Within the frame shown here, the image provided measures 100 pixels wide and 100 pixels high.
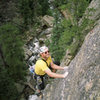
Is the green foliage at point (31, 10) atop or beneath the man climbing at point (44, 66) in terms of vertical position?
beneath

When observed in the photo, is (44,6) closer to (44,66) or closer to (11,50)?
(11,50)

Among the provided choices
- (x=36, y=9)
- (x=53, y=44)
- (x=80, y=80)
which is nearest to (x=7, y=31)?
(x=53, y=44)

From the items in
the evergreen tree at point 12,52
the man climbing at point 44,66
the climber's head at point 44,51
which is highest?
the climber's head at point 44,51

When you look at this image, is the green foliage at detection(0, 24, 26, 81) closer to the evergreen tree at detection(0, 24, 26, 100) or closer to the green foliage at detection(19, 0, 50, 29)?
the evergreen tree at detection(0, 24, 26, 100)

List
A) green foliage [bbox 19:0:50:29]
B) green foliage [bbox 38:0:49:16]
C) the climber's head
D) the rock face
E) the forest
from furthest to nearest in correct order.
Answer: green foliage [bbox 38:0:49:16] → green foliage [bbox 19:0:50:29] → the forest → the climber's head → the rock face

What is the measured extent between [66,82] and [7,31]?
16.3 meters

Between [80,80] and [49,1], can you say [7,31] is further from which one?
[49,1]

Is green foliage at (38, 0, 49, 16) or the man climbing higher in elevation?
the man climbing

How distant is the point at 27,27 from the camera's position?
120 feet

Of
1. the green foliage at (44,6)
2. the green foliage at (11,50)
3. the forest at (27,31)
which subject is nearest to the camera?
the forest at (27,31)

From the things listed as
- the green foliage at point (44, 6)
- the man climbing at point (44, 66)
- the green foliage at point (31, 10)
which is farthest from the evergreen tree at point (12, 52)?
the green foliage at point (44, 6)

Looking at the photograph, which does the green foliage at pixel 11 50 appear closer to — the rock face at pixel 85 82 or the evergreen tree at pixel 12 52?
the evergreen tree at pixel 12 52

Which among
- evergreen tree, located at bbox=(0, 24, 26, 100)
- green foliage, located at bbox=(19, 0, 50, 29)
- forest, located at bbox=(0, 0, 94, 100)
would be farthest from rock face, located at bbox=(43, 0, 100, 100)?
green foliage, located at bbox=(19, 0, 50, 29)

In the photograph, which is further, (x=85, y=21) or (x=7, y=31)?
(x=7, y=31)
